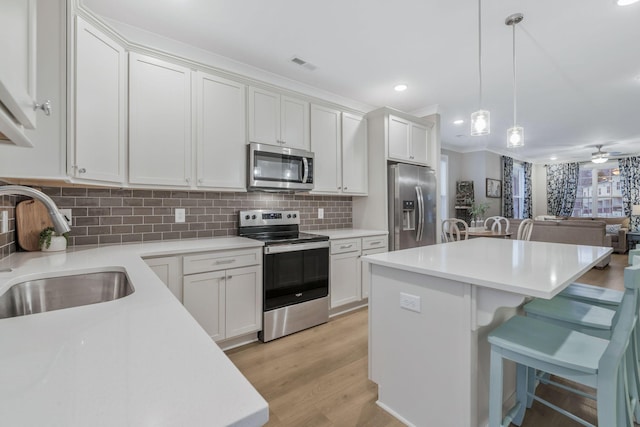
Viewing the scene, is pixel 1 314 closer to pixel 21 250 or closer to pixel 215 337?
pixel 21 250

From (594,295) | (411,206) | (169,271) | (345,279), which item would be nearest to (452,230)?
(411,206)

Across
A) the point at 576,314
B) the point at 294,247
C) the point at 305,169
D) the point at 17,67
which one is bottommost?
the point at 576,314

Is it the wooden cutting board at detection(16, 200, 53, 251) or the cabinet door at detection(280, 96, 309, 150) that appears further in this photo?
the cabinet door at detection(280, 96, 309, 150)

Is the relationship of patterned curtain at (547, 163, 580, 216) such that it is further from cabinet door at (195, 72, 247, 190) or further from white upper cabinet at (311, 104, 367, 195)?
cabinet door at (195, 72, 247, 190)

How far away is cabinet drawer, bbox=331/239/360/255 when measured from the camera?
3076mm

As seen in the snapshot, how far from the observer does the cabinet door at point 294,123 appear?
10.0ft

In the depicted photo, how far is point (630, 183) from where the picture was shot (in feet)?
26.4

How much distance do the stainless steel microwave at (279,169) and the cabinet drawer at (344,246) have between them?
2.17ft

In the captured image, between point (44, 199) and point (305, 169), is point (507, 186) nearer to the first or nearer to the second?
point (305, 169)

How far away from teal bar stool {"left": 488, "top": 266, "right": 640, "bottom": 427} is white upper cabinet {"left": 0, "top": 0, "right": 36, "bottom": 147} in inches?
71.0

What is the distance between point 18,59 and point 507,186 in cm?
905

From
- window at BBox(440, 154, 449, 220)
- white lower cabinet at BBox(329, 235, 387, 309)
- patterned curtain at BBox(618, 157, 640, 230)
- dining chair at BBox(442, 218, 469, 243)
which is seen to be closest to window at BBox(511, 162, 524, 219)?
patterned curtain at BBox(618, 157, 640, 230)

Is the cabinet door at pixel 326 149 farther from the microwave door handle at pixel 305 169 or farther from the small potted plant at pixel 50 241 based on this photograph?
the small potted plant at pixel 50 241

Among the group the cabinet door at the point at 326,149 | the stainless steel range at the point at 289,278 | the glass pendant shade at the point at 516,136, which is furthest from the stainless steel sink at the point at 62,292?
the glass pendant shade at the point at 516,136
